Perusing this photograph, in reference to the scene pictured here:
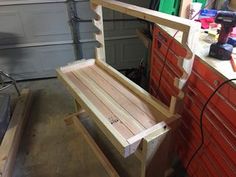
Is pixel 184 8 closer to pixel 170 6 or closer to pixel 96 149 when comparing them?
pixel 170 6

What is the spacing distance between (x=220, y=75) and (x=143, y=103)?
1.54 feet

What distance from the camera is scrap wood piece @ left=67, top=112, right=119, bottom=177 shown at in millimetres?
1413

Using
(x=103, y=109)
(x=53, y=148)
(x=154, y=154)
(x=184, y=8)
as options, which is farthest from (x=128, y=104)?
(x=53, y=148)

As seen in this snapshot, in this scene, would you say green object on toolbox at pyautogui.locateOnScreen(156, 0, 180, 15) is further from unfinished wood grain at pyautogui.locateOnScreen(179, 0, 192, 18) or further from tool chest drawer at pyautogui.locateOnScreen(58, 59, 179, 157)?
tool chest drawer at pyautogui.locateOnScreen(58, 59, 179, 157)

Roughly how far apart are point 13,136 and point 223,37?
5.22 ft

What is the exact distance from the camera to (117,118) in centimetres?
114

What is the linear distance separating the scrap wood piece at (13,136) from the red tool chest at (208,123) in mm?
1172

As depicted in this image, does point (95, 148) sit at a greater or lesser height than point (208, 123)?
lesser

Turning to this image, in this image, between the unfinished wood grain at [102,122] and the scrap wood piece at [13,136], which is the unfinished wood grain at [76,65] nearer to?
the unfinished wood grain at [102,122]

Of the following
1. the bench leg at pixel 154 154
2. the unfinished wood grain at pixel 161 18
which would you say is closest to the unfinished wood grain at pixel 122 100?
the bench leg at pixel 154 154

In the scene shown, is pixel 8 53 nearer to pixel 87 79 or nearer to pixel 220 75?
pixel 87 79

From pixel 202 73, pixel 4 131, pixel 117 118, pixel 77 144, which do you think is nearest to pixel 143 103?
pixel 117 118

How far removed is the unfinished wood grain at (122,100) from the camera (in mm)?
1137

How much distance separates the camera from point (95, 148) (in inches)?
61.8
